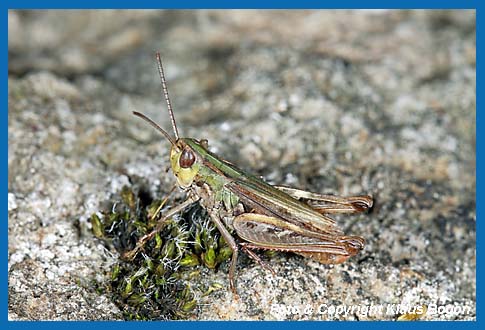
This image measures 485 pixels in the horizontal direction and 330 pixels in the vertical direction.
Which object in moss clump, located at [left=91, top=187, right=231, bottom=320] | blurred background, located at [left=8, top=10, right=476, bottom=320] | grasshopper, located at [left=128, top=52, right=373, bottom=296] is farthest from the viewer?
blurred background, located at [left=8, top=10, right=476, bottom=320]

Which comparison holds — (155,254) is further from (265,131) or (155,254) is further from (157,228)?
(265,131)

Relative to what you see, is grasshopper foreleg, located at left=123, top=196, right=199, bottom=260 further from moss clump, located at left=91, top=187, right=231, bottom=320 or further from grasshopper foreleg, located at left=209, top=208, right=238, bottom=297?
grasshopper foreleg, located at left=209, top=208, right=238, bottom=297

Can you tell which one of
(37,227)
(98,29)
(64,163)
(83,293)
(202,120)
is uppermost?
(98,29)

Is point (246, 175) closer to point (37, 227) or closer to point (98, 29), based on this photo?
point (37, 227)

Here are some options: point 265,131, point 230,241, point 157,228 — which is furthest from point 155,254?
point 265,131

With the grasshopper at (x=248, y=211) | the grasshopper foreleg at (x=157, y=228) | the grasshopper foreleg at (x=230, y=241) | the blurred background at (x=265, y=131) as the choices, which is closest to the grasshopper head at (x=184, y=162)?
the grasshopper at (x=248, y=211)

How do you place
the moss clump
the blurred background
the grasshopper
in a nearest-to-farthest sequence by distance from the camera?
the moss clump
the grasshopper
the blurred background

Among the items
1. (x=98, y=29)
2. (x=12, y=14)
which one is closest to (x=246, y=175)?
(x=98, y=29)

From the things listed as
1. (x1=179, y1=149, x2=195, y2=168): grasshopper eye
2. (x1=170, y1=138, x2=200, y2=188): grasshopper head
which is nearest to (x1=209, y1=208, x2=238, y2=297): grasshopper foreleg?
(x1=170, y1=138, x2=200, y2=188): grasshopper head
